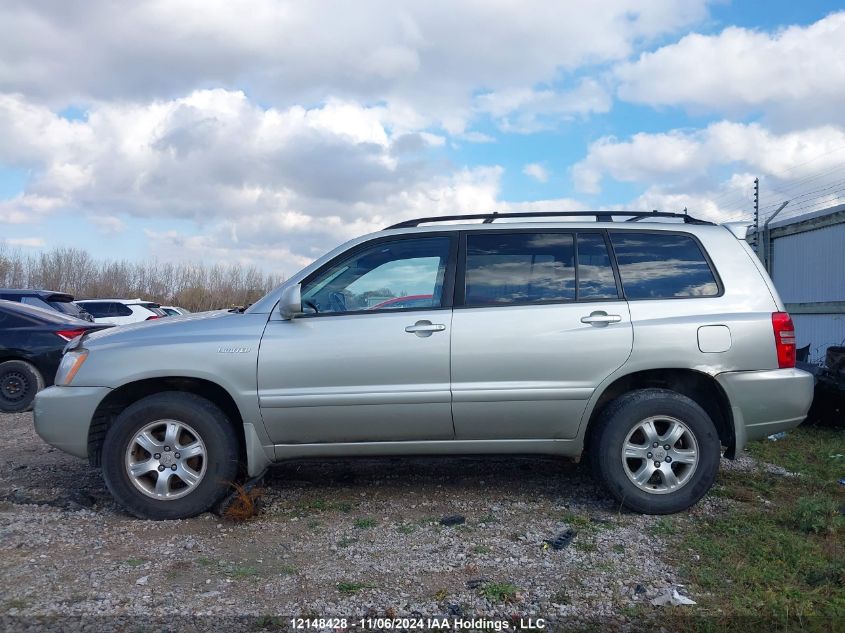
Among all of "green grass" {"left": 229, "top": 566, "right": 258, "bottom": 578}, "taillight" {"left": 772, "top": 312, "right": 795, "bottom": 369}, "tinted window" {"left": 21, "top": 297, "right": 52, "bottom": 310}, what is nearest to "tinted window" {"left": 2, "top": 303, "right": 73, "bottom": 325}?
"tinted window" {"left": 21, "top": 297, "right": 52, "bottom": 310}

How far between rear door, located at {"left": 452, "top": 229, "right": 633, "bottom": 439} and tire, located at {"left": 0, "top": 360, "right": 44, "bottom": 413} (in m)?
6.75

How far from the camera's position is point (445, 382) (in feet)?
14.8

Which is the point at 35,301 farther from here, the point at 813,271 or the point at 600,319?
the point at 813,271

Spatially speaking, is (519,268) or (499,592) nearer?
(499,592)

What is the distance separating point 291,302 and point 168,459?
128 cm

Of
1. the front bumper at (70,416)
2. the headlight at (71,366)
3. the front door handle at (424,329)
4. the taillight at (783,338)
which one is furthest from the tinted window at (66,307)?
the taillight at (783,338)

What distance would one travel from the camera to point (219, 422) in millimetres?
4555

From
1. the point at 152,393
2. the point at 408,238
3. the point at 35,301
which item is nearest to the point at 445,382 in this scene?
the point at 408,238

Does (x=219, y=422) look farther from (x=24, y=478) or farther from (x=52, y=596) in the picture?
(x=24, y=478)

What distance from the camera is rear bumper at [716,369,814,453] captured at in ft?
15.0

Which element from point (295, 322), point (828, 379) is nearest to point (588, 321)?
point (295, 322)

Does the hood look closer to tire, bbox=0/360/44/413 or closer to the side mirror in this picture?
the side mirror

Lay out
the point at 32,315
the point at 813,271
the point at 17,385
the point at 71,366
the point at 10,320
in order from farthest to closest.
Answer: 1. the point at 813,271
2. the point at 32,315
3. the point at 10,320
4. the point at 17,385
5. the point at 71,366

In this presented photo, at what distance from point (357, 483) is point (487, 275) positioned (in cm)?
189
